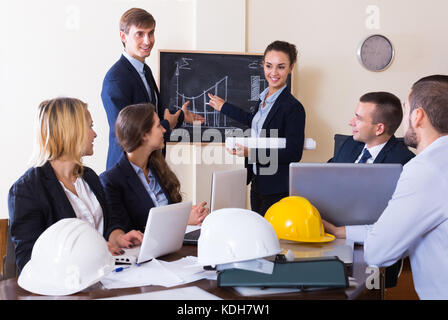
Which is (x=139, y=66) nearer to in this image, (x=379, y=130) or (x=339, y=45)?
(x=379, y=130)

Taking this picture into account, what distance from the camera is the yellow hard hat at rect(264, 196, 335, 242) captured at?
1.93 meters

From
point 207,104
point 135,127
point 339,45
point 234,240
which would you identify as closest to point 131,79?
point 135,127

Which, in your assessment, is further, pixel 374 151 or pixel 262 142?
pixel 262 142

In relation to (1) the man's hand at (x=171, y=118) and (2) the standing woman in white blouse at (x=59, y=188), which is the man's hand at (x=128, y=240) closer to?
→ (2) the standing woman in white blouse at (x=59, y=188)

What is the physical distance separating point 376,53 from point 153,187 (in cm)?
282

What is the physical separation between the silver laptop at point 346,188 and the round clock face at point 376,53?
9.00 feet

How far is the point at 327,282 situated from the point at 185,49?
3.28m

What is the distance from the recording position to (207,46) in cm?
431

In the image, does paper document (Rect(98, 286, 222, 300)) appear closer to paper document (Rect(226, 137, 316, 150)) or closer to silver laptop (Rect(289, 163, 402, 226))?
silver laptop (Rect(289, 163, 402, 226))

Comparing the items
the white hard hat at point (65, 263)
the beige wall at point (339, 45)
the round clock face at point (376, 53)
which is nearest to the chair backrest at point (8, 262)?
the white hard hat at point (65, 263)

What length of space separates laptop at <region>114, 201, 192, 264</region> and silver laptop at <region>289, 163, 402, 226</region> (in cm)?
51

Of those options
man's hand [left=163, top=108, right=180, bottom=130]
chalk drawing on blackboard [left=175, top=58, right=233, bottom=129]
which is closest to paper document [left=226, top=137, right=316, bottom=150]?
man's hand [left=163, top=108, right=180, bottom=130]
